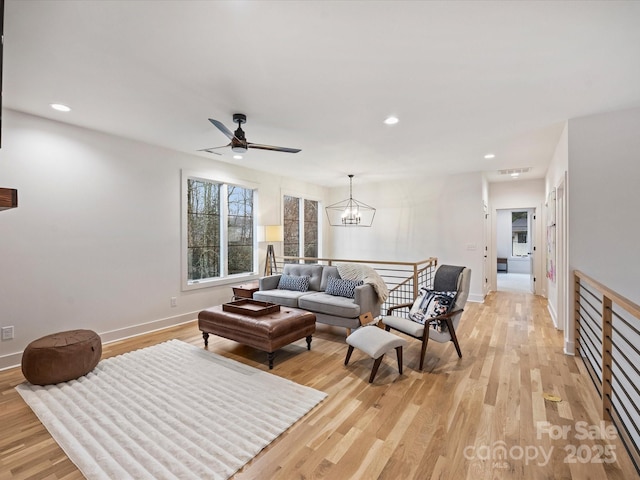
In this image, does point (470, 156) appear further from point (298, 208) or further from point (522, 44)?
point (298, 208)

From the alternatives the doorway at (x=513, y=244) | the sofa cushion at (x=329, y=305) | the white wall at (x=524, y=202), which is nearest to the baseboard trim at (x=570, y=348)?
the sofa cushion at (x=329, y=305)

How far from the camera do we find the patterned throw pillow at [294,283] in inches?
193

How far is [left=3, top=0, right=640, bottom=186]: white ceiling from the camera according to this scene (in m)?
1.83

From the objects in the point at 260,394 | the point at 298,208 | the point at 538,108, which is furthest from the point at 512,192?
the point at 260,394

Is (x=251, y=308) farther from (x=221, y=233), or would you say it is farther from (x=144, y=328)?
(x=221, y=233)

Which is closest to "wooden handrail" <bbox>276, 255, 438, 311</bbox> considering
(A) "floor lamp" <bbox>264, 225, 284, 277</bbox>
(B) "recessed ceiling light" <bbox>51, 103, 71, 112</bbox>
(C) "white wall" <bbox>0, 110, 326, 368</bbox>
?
(A) "floor lamp" <bbox>264, 225, 284, 277</bbox>

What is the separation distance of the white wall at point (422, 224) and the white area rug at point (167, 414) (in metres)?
4.87

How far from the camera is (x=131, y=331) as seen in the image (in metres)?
4.11

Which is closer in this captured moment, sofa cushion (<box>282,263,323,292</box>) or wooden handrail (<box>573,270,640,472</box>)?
wooden handrail (<box>573,270,640,472</box>)

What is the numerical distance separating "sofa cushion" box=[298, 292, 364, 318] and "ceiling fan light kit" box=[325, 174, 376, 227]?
309 cm

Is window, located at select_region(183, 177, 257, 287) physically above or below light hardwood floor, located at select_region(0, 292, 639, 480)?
above

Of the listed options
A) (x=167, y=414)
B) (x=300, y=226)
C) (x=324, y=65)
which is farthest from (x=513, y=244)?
(x=167, y=414)

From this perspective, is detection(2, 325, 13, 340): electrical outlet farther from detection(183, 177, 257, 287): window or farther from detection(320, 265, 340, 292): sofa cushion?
detection(320, 265, 340, 292): sofa cushion

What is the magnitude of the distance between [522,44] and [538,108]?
132 cm
